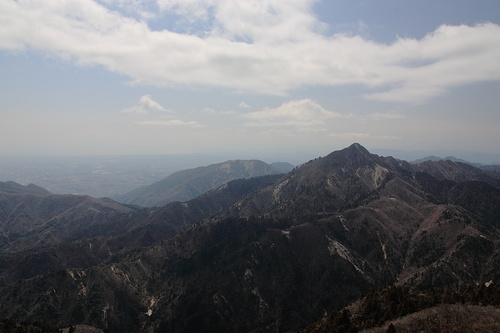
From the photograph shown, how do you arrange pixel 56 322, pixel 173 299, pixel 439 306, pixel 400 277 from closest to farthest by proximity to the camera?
pixel 439 306 → pixel 56 322 → pixel 173 299 → pixel 400 277

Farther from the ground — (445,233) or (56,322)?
(445,233)

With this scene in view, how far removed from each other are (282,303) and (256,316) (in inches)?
639

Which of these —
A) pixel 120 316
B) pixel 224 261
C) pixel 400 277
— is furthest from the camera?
pixel 224 261

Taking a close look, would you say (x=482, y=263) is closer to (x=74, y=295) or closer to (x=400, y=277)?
(x=400, y=277)

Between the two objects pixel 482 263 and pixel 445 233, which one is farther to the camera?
pixel 445 233

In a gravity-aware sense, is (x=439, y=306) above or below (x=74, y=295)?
above

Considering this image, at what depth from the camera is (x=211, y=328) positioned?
150 m

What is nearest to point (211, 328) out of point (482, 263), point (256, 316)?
point (256, 316)

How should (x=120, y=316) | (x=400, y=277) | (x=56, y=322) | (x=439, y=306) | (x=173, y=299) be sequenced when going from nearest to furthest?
1. (x=439, y=306)
2. (x=56, y=322)
3. (x=120, y=316)
4. (x=173, y=299)
5. (x=400, y=277)

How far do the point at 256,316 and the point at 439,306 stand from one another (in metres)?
96.5

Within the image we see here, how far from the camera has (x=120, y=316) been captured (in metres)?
157

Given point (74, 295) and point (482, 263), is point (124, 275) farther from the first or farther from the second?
point (482, 263)

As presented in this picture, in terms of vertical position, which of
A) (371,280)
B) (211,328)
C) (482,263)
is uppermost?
(482,263)

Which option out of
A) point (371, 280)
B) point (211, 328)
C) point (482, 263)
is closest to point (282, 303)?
point (211, 328)
